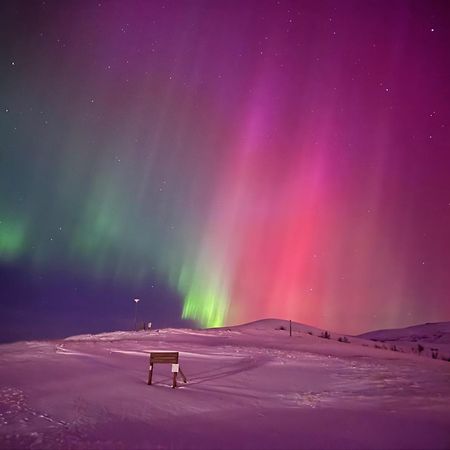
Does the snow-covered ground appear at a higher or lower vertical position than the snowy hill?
lower

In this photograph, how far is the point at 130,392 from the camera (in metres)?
11.8

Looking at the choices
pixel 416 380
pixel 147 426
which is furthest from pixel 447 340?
pixel 147 426

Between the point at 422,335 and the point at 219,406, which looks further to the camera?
the point at 422,335

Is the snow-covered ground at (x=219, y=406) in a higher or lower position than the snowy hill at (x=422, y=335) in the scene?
lower

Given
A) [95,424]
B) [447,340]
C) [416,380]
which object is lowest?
[95,424]

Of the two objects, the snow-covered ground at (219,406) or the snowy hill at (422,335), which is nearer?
the snow-covered ground at (219,406)

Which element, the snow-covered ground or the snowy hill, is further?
the snowy hill

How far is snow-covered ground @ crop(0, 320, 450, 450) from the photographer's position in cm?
764

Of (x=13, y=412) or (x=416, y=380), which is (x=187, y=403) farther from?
(x=416, y=380)

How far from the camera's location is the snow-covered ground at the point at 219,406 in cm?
764

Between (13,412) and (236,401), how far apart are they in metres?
5.41

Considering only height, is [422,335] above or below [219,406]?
above

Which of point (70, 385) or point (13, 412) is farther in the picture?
point (70, 385)

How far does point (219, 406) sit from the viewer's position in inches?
412
